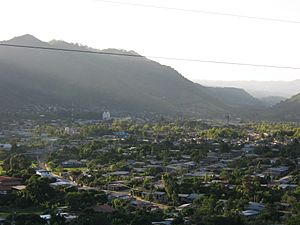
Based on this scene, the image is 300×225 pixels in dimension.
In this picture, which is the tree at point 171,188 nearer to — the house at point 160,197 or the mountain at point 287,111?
the house at point 160,197

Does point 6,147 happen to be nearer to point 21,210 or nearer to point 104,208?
point 21,210

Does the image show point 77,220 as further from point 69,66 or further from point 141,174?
point 69,66

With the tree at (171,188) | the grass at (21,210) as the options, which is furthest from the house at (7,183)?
the tree at (171,188)

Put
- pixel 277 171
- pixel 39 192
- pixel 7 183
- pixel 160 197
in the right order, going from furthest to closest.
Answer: pixel 277 171
pixel 7 183
pixel 160 197
pixel 39 192

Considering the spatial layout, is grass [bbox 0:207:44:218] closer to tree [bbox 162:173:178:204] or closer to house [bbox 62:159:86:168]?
tree [bbox 162:173:178:204]

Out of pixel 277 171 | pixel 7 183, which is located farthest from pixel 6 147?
pixel 277 171

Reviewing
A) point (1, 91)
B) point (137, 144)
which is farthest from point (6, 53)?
point (137, 144)
